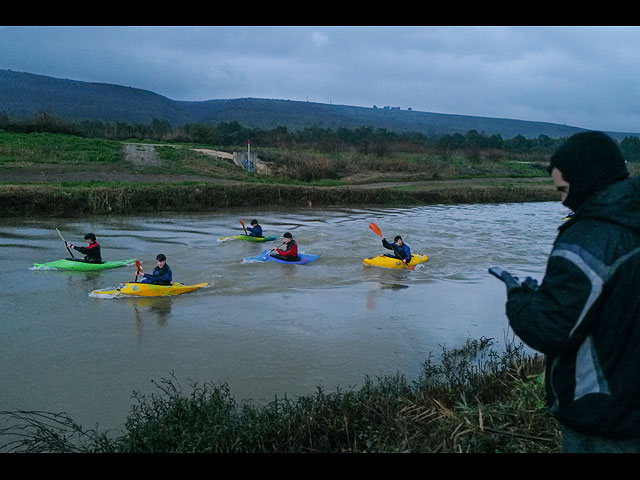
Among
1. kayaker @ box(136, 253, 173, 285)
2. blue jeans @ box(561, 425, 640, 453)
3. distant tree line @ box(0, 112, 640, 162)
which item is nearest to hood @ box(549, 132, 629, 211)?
blue jeans @ box(561, 425, 640, 453)

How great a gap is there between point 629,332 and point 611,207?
43 cm

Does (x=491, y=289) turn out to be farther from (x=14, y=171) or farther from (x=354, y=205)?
(x=14, y=171)

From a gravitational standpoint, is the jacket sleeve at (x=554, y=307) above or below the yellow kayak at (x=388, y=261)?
above

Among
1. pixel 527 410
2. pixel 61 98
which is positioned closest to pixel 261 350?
pixel 527 410

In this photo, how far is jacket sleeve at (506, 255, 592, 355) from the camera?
1818 mm

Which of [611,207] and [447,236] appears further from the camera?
[447,236]

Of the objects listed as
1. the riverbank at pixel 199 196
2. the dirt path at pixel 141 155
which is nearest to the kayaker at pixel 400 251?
the riverbank at pixel 199 196

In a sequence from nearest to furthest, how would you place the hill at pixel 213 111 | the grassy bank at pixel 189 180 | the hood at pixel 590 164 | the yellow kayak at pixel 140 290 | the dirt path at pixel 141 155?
the hood at pixel 590 164 → the yellow kayak at pixel 140 290 → the grassy bank at pixel 189 180 → the dirt path at pixel 141 155 → the hill at pixel 213 111

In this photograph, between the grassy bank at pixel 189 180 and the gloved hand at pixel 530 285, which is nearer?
the gloved hand at pixel 530 285

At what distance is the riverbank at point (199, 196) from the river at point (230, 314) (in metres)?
0.99

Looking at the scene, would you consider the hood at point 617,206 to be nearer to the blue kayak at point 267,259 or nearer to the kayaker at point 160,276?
the kayaker at point 160,276

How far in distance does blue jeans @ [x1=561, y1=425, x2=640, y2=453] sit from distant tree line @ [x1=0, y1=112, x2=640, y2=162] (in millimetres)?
34759

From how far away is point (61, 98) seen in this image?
288 feet

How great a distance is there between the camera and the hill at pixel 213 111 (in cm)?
8538
